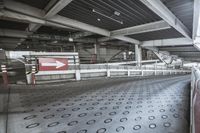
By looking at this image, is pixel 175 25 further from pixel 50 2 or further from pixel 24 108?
pixel 24 108

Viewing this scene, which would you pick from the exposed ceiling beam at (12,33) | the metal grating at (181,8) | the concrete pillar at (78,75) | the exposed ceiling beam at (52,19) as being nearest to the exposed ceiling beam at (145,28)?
the metal grating at (181,8)

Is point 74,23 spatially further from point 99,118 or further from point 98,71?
point 99,118

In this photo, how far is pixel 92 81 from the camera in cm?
631

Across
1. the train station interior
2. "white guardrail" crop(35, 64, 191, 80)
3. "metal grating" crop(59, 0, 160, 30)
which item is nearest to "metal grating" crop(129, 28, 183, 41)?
the train station interior

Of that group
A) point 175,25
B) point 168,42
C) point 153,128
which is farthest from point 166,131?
point 168,42

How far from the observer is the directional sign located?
5.64 metres

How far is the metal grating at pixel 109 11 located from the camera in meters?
5.72

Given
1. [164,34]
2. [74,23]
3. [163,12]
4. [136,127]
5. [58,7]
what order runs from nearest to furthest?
[136,127] < [58,7] < [163,12] < [74,23] < [164,34]

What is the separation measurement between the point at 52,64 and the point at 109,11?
13.0 feet

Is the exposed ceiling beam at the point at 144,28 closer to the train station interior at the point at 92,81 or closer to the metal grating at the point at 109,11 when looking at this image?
the train station interior at the point at 92,81

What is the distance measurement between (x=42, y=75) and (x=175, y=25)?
744 centimetres

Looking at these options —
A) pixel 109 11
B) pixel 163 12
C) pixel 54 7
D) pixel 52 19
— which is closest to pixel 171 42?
pixel 163 12

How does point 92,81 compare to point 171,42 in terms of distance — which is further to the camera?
point 171,42

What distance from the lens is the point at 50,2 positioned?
5598 mm
